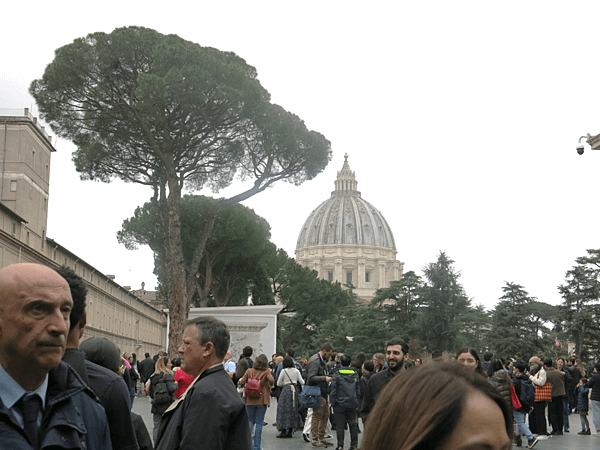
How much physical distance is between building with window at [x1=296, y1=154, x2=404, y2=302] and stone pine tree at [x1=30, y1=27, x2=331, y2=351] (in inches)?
3746

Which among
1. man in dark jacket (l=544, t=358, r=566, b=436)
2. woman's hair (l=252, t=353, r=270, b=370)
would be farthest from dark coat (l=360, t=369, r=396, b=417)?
man in dark jacket (l=544, t=358, r=566, b=436)

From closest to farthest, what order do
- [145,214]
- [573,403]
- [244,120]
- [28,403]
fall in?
[28,403], [573,403], [244,120], [145,214]

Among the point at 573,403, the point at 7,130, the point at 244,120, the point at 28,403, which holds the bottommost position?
the point at 573,403

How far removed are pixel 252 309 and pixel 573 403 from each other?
10.0 metres

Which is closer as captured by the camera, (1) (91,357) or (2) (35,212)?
(1) (91,357)

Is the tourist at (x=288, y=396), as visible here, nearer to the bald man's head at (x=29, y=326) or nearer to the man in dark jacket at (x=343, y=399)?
the man in dark jacket at (x=343, y=399)

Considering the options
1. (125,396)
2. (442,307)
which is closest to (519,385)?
(125,396)

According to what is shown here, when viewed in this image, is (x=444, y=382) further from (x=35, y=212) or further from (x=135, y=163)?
(x=35, y=212)

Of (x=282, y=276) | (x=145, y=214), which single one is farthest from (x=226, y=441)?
(x=282, y=276)

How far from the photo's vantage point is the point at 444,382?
1119 mm

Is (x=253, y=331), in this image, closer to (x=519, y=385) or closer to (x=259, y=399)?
(x=519, y=385)

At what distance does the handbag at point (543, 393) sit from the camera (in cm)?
1215

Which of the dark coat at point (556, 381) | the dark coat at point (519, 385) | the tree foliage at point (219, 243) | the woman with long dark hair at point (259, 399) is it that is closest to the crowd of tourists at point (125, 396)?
the woman with long dark hair at point (259, 399)

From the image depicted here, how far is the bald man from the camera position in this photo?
1.79 metres
